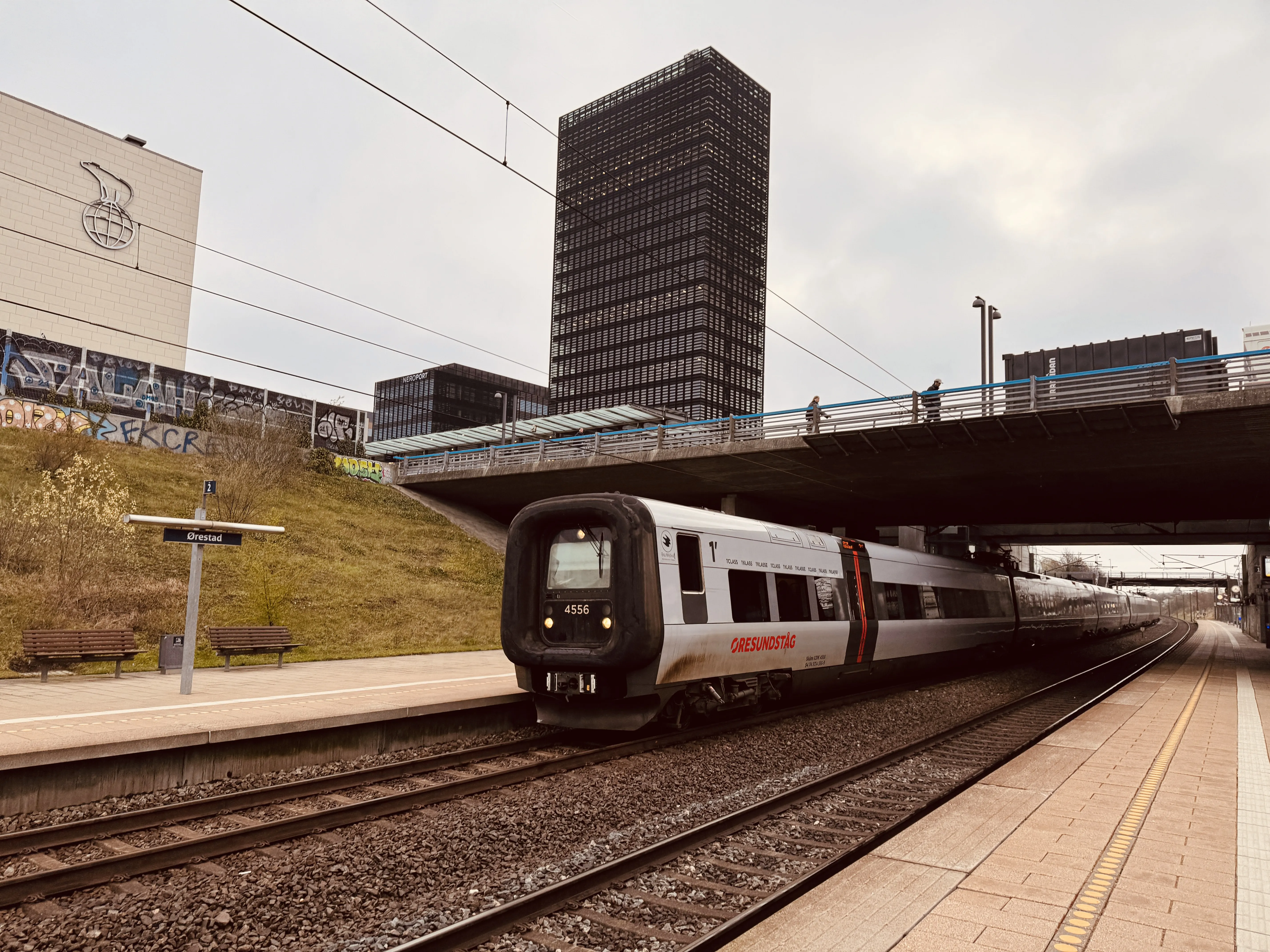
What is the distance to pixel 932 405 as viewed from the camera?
2045 cm

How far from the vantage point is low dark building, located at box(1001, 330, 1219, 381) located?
32906 millimetres

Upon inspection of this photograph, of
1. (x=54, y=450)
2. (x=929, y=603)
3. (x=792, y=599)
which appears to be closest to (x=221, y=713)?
(x=792, y=599)

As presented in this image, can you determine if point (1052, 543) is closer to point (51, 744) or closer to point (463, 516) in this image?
point (463, 516)

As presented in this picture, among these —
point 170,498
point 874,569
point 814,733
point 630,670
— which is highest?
point 170,498

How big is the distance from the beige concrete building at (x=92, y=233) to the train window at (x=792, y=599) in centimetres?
6859

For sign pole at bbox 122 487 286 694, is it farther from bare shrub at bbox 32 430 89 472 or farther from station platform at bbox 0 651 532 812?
bare shrub at bbox 32 430 89 472

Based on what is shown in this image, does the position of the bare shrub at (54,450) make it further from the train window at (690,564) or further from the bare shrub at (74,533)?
the train window at (690,564)

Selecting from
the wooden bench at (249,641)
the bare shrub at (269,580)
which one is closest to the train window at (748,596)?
the wooden bench at (249,641)

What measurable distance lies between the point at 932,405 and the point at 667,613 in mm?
13061

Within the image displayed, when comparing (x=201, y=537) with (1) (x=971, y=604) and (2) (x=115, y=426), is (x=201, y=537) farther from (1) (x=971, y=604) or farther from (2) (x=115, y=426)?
(2) (x=115, y=426)

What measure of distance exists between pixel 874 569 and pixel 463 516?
2541 cm

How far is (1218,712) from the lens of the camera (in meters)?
13.9

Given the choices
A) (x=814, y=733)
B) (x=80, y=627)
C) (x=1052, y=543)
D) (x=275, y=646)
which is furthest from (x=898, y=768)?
(x=1052, y=543)

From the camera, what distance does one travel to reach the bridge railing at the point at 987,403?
17.1 m
